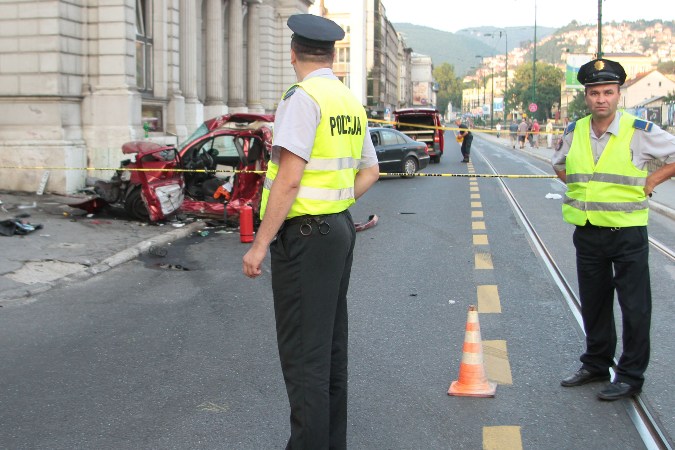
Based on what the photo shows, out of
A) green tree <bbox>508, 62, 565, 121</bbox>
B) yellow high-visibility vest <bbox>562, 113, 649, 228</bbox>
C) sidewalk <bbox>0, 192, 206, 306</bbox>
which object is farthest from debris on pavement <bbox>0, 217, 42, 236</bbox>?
green tree <bbox>508, 62, 565, 121</bbox>

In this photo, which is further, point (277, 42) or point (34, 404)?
point (277, 42)

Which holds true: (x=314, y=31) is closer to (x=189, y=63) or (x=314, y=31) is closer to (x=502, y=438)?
(x=502, y=438)

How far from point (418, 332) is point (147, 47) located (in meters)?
18.4

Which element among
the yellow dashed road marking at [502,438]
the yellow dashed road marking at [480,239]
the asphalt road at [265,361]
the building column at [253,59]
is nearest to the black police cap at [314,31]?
the asphalt road at [265,361]

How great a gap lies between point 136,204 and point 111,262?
348cm

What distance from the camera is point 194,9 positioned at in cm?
2739

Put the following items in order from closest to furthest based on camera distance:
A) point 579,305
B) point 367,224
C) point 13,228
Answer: point 579,305 < point 13,228 < point 367,224

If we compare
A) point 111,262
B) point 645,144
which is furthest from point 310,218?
point 111,262

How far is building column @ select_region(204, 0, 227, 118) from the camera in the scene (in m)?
30.8

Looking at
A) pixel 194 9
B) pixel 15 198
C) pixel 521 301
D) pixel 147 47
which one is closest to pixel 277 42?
pixel 194 9

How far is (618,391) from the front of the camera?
5016 millimetres

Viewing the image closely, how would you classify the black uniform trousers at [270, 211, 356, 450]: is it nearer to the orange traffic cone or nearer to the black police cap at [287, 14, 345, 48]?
the black police cap at [287, 14, 345, 48]

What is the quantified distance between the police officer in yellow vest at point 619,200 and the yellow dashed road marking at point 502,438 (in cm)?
80

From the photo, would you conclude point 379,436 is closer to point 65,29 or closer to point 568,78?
point 65,29
